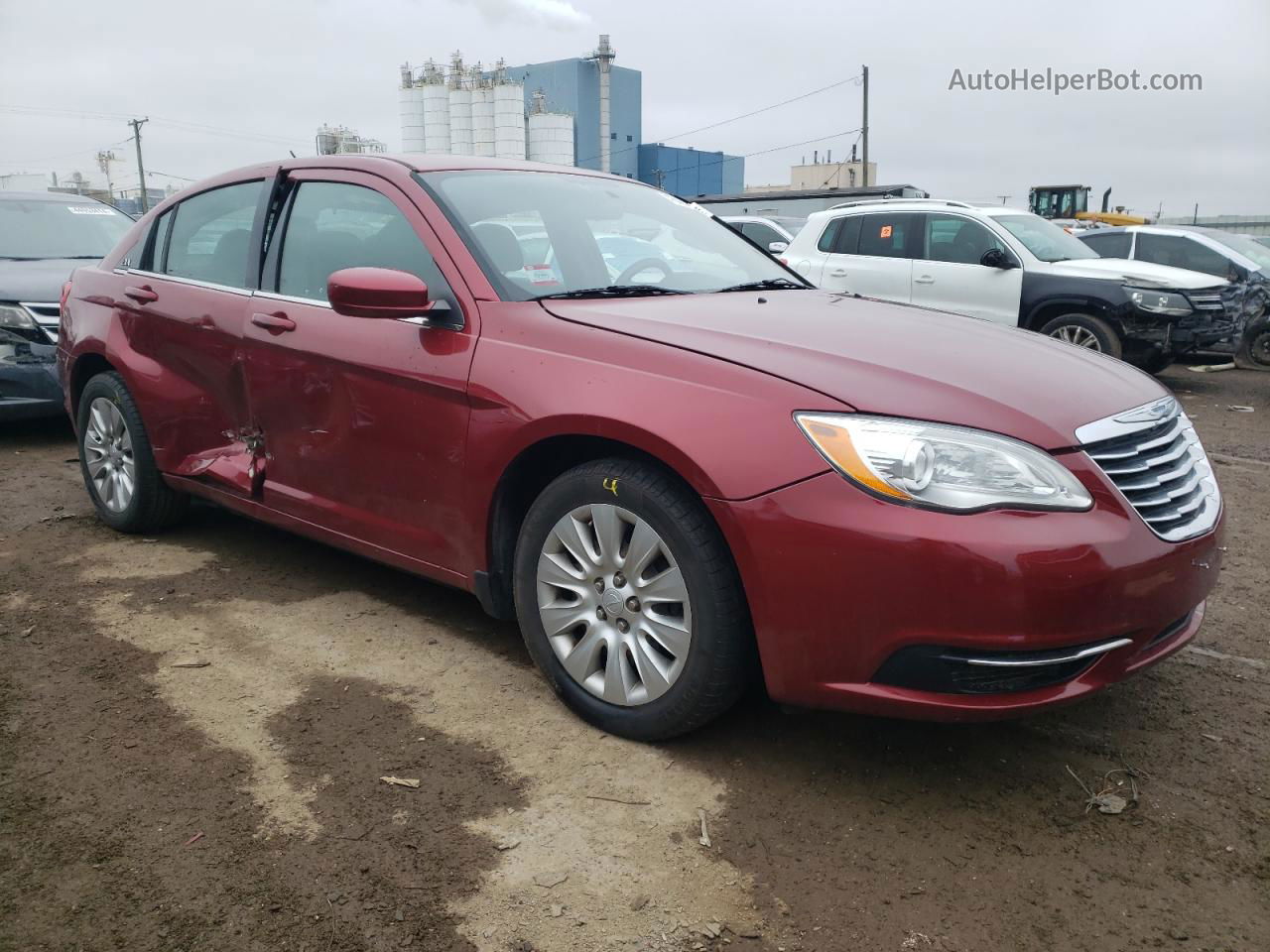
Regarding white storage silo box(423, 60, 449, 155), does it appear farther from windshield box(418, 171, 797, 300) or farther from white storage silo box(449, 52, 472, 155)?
windshield box(418, 171, 797, 300)

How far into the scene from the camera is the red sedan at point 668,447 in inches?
91.7

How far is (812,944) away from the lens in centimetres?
208

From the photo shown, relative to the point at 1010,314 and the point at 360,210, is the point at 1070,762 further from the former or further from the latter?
the point at 1010,314

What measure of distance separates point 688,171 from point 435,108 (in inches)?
690

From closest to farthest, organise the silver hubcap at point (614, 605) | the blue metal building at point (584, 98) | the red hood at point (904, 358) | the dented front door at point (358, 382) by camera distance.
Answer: the red hood at point (904, 358) → the silver hubcap at point (614, 605) → the dented front door at point (358, 382) → the blue metal building at point (584, 98)

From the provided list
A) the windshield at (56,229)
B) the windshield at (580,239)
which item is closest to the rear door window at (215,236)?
the windshield at (580,239)

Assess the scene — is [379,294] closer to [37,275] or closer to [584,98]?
[37,275]

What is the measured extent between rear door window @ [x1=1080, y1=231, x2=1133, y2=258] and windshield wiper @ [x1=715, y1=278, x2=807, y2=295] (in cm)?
994

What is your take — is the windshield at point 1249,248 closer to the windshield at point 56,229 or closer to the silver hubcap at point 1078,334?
the silver hubcap at point 1078,334

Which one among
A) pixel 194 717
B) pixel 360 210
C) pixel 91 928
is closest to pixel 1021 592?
pixel 91 928

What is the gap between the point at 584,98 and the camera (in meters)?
58.1

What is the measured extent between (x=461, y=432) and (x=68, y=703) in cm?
142

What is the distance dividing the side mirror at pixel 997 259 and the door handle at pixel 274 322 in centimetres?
757

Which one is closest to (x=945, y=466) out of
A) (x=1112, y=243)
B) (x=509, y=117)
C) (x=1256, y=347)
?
(x=1256, y=347)
